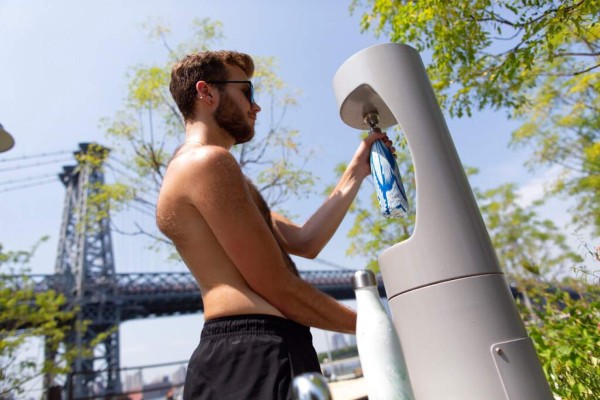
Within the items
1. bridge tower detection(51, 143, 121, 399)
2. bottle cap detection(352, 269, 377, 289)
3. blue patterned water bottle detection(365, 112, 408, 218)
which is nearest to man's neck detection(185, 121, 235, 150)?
blue patterned water bottle detection(365, 112, 408, 218)

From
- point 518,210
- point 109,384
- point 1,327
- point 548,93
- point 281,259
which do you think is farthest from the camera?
point 518,210

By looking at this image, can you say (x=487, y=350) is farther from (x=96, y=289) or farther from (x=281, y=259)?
(x=96, y=289)

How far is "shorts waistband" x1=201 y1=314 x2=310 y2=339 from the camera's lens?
1034 millimetres

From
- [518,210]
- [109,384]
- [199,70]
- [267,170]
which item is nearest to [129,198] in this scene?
[267,170]

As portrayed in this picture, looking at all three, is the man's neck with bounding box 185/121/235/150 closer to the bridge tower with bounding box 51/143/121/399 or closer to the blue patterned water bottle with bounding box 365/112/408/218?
the blue patterned water bottle with bounding box 365/112/408/218

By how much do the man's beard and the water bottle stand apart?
74 cm

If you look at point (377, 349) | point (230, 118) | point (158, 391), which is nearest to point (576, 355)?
point (377, 349)

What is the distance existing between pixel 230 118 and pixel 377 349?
892mm

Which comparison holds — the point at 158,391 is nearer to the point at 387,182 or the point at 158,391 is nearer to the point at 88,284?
the point at 387,182

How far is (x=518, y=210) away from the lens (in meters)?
21.5

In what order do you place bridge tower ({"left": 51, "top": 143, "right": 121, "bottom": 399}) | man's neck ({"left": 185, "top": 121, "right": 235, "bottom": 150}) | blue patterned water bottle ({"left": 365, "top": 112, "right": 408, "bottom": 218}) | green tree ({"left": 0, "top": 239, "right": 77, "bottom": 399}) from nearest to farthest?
blue patterned water bottle ({"left": 365, "top": 112, "right": 408, "bottom": 218}) < man's neck ({"left": 185, "top": 121, "right": 235, "bottom": 150}) < green tree ({"left": 0, "top": 239, "right": 77, "bottom": 399}) < bridge tower ({"left": 51, "top": 143, "right": 121, "bottom": 399})

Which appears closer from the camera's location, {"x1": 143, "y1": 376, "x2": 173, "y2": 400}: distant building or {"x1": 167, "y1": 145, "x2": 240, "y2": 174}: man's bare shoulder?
{"x1": 167, "y1": 145, "x2": 240, "y2": 174}: man's bare shoulder

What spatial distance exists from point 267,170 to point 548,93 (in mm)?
9436

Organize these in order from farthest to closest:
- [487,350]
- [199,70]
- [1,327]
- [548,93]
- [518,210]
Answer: [518,210], [548,93], [1,327], [199,70], [487,350]
